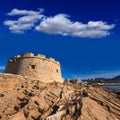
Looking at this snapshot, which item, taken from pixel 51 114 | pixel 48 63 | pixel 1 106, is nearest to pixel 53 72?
pixel 48 63

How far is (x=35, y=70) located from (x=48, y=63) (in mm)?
2290

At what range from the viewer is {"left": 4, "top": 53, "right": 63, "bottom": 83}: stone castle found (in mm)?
32431

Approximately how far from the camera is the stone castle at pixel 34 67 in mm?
32431

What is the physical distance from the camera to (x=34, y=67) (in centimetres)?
3281

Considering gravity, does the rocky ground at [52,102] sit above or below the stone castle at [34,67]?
below

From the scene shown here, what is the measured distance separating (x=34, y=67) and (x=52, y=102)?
10318mm

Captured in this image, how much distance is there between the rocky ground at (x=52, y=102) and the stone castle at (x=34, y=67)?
133 inches

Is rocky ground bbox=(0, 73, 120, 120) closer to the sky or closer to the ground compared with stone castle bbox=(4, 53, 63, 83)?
closer to the ground

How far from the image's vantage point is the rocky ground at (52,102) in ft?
62.4

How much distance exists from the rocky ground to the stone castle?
133 inches

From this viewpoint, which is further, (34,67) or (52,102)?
(34,67)

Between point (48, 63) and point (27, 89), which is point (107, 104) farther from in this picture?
point (48, 63)

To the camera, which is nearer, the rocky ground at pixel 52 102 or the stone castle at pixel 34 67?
the rocky ground at pixel 52 102

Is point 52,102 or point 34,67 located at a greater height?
point 34,67
